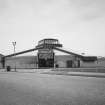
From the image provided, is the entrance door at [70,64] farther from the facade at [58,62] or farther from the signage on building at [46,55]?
the signage on building at [46,55]

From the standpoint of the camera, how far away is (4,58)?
48156mm

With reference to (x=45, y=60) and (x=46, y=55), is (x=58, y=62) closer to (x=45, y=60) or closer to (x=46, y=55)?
(x=45, y=60)

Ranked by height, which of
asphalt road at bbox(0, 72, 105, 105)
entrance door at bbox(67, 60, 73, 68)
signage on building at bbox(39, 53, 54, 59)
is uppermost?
signage on building at bbox(39, 53, 54, 59)

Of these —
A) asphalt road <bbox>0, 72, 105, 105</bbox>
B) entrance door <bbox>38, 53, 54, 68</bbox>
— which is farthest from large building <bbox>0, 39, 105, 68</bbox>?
asphalt road <bbox>0, 72, 105, 105</bbox>

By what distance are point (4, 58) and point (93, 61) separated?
29043mm

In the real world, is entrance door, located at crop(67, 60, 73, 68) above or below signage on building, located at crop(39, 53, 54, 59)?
below

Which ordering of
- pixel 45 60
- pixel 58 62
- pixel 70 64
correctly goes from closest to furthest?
pixel 70 64 → pixel 58 62 → pixel 45 60

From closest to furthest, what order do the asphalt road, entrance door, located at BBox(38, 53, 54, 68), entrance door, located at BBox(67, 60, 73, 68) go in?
1. the asphalt road
2. entrance door, located at BBox(67, 60, 73, 68)
3. entrance door, located at BBox(38, 53, 54, 68)

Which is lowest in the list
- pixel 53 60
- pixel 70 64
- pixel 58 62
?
pixel 70 64

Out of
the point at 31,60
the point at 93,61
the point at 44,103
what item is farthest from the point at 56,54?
the point at 44,103

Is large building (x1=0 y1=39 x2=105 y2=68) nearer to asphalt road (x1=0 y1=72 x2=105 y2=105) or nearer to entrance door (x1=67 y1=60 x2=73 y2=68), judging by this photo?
entrance door (x1=67 y1=60 x2=73 y2=68)

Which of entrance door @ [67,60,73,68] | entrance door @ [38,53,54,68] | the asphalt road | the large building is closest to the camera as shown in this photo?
the asphalt road

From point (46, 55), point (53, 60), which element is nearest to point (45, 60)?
point (46, 55)

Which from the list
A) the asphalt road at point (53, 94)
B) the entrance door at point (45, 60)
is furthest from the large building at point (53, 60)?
the asphalt road at point (53, 94)
